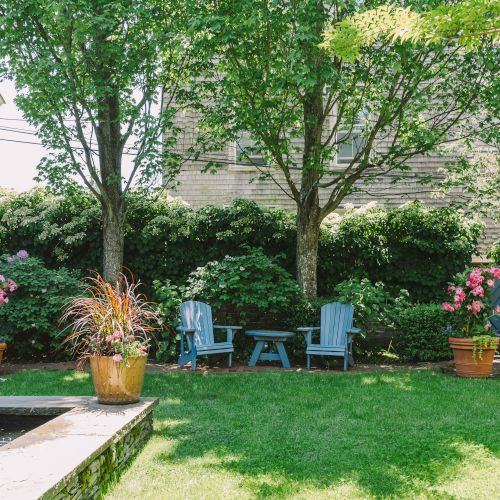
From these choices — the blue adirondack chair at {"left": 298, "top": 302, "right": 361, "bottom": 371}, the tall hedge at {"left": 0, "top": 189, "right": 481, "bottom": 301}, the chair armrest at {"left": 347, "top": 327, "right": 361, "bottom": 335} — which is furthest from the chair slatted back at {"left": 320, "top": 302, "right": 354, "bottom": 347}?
the tall hedge at {"left": 0, "top": 189, "right": 481, "bottom": 301}

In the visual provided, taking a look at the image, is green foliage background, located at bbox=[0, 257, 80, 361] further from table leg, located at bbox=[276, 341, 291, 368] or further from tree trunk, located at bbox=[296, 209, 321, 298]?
tree trunk, located at bbox=[296, 209, 321, 298]

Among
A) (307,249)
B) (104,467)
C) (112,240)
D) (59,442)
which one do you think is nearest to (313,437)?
(104,467)

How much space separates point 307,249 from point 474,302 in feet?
8.58

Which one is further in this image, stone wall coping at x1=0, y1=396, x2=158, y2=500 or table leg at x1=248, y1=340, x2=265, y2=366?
table leg at x1=248, y1=340, x2=265, y2=366

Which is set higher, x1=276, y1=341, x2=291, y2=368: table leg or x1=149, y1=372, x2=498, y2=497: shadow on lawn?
x1=276, y1=341, x2=291, y2=368: table leg

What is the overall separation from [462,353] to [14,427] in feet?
16.5

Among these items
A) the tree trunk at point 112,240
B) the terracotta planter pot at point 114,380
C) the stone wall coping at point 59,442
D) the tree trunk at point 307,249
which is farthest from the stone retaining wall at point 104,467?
the tree trunk at point 307,249

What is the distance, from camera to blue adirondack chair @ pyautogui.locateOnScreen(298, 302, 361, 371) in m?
7.64

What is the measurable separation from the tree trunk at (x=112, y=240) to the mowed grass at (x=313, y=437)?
2237 millimetres

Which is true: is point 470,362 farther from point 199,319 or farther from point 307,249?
point 199,319

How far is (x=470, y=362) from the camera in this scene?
7.03 m

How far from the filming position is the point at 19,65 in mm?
8320

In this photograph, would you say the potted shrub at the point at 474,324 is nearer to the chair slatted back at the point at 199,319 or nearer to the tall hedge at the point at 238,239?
the tall hedge at the point at 238,239

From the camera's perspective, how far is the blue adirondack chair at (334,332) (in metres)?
7.64
